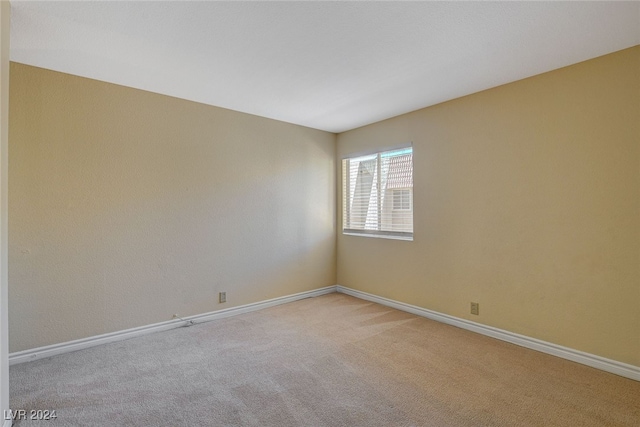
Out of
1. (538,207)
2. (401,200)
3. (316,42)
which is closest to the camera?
(316,42)

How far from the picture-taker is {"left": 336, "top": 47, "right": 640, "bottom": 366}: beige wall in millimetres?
2324

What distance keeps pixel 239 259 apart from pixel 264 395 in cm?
192

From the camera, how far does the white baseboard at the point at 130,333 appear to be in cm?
256

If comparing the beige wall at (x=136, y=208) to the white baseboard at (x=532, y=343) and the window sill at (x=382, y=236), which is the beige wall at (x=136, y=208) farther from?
the white baseboard at (x=532, y=343)

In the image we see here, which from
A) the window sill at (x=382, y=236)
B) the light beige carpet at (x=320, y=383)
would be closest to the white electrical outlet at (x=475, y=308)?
the light beige carpet at (x=320, y=383)

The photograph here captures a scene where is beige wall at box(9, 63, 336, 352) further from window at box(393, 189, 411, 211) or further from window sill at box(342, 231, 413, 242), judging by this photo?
window at box(393, 189, 411, 211)

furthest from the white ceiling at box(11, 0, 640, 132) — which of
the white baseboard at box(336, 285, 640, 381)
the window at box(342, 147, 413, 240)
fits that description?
the white baseboard at box(336, 285, 640, 381)

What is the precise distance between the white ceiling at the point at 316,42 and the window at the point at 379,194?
3.47ft

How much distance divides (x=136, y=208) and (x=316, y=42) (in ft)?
7.60

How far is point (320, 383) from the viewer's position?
7.30 ft

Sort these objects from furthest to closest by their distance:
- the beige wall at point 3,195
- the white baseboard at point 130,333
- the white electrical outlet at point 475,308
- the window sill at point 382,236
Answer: the window sill at point 382,236
the white electrical outlet at point 475,308
the white baseboard at point 130,333
the beige wall at point 3,195

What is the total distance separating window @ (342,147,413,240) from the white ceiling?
106cm

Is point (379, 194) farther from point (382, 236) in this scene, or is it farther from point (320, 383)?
point (320, 383)

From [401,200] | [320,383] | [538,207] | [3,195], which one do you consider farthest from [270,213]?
[538,207]
